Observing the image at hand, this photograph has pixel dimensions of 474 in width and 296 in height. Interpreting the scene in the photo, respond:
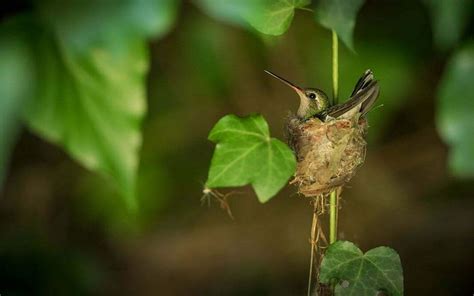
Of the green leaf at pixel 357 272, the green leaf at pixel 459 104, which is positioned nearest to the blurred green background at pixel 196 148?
the green leaf at pixel 459 104

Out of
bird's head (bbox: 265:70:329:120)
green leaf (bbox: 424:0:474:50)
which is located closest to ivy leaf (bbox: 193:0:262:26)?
green leaf (bbox: 424:0:474:50)

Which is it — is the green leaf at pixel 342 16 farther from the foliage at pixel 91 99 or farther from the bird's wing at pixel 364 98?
the foliage at pixel 91 99

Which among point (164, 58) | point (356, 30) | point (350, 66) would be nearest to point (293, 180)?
point (350, 66)

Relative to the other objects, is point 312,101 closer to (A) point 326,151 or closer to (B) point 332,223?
(A) point 326,151

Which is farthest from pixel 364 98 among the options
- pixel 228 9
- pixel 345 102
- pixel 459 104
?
pixel 228 9

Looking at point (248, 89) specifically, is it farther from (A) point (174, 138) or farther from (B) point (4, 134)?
(B) point (4, 134)
